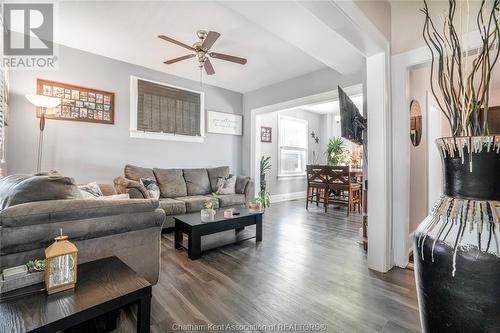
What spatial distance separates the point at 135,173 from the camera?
3619mm

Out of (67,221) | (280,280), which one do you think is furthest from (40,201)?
(280,280)

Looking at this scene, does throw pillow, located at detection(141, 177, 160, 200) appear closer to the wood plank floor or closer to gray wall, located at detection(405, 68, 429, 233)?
the wood plank floor

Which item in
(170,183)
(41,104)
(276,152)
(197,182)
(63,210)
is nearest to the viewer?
(63,210)

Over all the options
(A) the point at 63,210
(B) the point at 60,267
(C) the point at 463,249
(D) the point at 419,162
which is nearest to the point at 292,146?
(D) the point at 419,162

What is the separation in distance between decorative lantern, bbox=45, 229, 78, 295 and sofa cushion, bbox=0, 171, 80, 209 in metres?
0.43

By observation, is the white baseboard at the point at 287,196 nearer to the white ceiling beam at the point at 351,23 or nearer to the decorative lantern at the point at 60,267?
the white ceiling beam at the point at 351,23

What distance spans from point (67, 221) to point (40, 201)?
0.61ft

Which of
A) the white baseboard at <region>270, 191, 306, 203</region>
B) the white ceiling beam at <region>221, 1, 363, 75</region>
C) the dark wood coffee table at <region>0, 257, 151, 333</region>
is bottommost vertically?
the white baseboard at <region>270, 191, 306, 203</region>

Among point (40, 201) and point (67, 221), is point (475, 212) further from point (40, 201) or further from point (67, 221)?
point (40, 201)

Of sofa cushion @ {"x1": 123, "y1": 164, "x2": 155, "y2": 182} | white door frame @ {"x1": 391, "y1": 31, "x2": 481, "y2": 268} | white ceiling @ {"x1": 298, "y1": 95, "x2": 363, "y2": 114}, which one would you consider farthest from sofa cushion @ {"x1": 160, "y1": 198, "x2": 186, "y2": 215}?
white ceiling @ {"x1": 298, "y1": 95, "x2": 363, "y2": 114}

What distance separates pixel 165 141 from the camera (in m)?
4.35

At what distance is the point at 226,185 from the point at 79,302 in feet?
11.1

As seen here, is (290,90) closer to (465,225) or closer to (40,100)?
(40,100)

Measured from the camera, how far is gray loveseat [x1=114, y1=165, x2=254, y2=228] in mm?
3297
